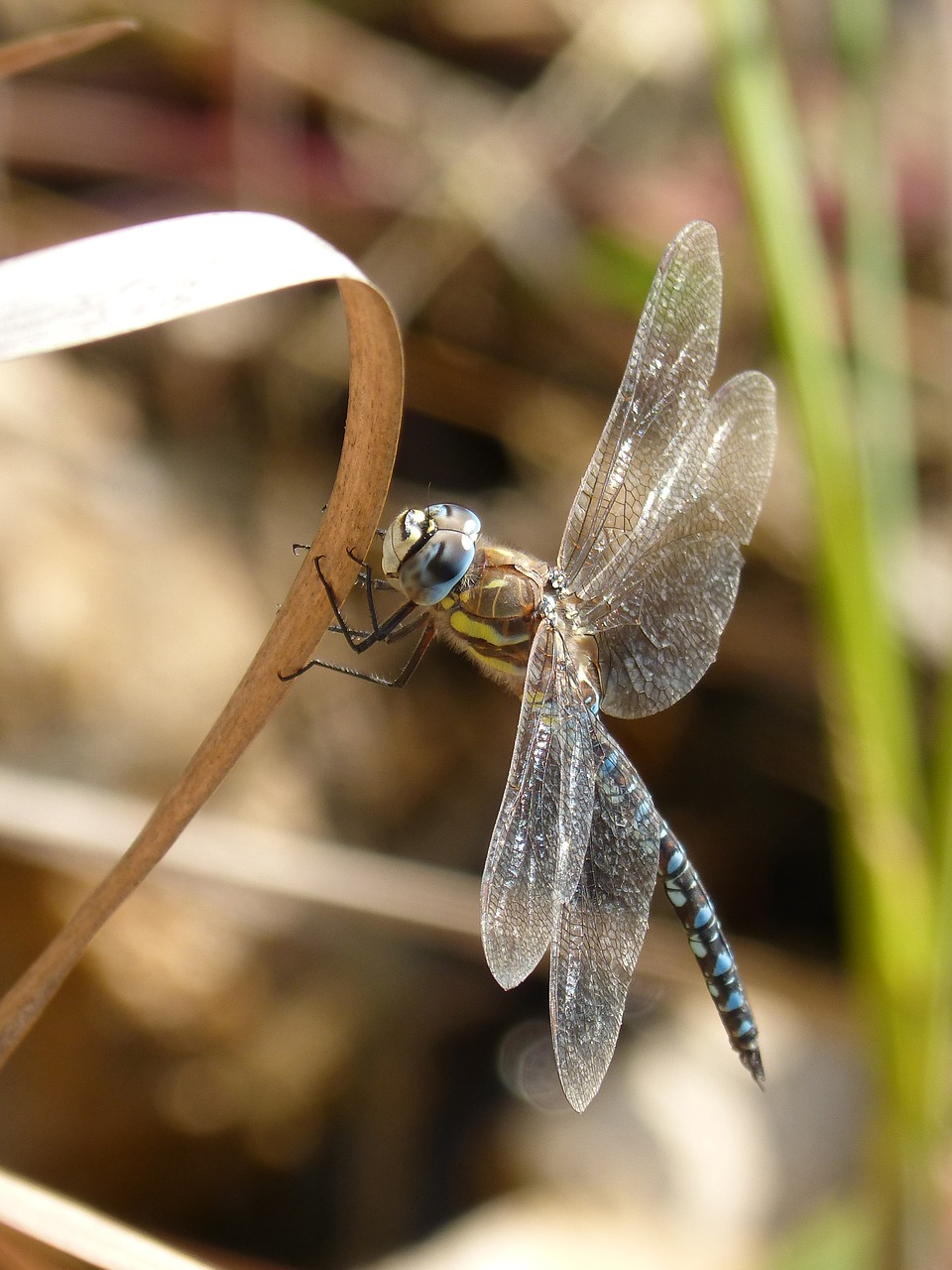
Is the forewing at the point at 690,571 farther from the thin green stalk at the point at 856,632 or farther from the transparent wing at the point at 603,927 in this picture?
the thin green stalk at the point at 856,632

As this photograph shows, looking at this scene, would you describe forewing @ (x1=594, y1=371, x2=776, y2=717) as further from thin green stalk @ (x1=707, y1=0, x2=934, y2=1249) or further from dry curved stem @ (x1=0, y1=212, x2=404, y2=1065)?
dry curved stem @ (x1=0, y1=212, x2=404, y2=1065)

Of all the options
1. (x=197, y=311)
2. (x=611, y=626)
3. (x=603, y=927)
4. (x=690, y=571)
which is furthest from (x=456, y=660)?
(x=197, y=311)

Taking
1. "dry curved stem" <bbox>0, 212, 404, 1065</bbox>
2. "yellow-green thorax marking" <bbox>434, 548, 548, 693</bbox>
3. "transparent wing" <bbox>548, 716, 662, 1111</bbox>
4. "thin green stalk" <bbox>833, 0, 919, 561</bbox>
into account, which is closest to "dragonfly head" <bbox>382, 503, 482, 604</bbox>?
"yellow-green thorax marking" <bbox>434, 548, 548, 693</bbox>

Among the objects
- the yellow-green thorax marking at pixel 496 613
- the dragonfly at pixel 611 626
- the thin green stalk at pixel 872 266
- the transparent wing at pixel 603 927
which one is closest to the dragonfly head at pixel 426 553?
the dragonfly at pixel 611 626

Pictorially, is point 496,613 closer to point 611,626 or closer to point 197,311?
point 611,626

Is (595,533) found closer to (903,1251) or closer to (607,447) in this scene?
(607,447)
